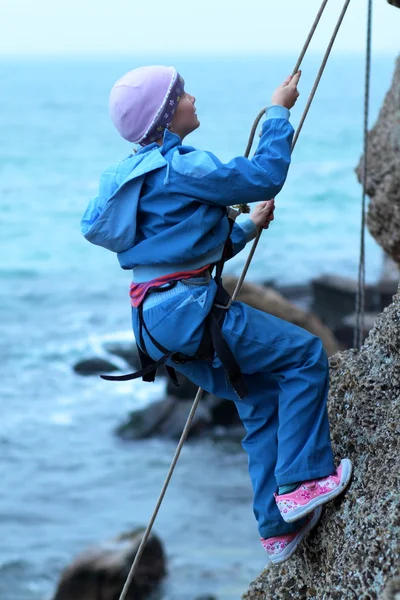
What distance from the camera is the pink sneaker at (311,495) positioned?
10.5 feet

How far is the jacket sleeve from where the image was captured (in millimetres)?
3057

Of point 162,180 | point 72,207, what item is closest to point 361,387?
point 162,180

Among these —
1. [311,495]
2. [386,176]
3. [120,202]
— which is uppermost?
[120,202]

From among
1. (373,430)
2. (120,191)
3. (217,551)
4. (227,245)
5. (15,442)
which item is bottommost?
(15,442)

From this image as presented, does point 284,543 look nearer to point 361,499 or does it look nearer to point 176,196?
point 361,499

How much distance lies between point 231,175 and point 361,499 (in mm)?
1162

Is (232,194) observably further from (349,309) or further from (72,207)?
(72,207)

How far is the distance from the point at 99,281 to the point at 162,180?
28.1 m

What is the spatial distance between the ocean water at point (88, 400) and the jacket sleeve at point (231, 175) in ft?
29.6

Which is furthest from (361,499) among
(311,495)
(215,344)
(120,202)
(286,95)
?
(286,95)

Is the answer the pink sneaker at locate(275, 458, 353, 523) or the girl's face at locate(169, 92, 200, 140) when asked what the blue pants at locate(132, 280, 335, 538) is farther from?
the girl's face at locate(169, 92, 200, 140)

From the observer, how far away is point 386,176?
264 inches

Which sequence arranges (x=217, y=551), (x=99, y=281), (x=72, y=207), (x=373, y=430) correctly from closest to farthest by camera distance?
(x=373, y=430) → (x=217, y=551) → (x=99, y=281) → (x=72, y=207)

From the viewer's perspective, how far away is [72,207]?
4612 cm
